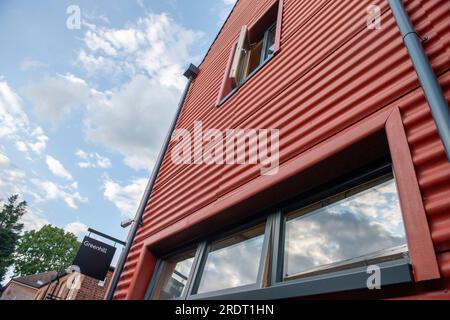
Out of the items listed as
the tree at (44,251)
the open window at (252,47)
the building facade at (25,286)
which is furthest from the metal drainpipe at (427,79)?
the tree at (44,251)

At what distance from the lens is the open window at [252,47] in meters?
4.34

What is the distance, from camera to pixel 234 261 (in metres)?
2.40

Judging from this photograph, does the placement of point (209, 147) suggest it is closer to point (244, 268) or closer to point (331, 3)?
point (244, 268)

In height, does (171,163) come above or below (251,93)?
below

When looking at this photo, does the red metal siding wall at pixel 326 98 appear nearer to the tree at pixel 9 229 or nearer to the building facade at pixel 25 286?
the building facade at pixel 25 286

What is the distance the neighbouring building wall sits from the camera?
33.8 meters

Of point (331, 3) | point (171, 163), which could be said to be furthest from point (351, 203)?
point (171, 163)

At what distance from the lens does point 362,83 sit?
6.47ft

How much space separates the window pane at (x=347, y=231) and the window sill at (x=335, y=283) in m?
0.12

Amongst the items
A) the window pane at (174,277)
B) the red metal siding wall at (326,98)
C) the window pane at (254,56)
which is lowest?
the window pane at (174,277)

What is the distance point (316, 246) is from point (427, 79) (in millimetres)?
1140

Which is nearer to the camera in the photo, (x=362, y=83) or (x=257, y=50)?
(x=362, y=83)

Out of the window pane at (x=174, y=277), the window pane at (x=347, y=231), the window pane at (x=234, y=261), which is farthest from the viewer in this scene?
the window pane at (x=174, y=277)
